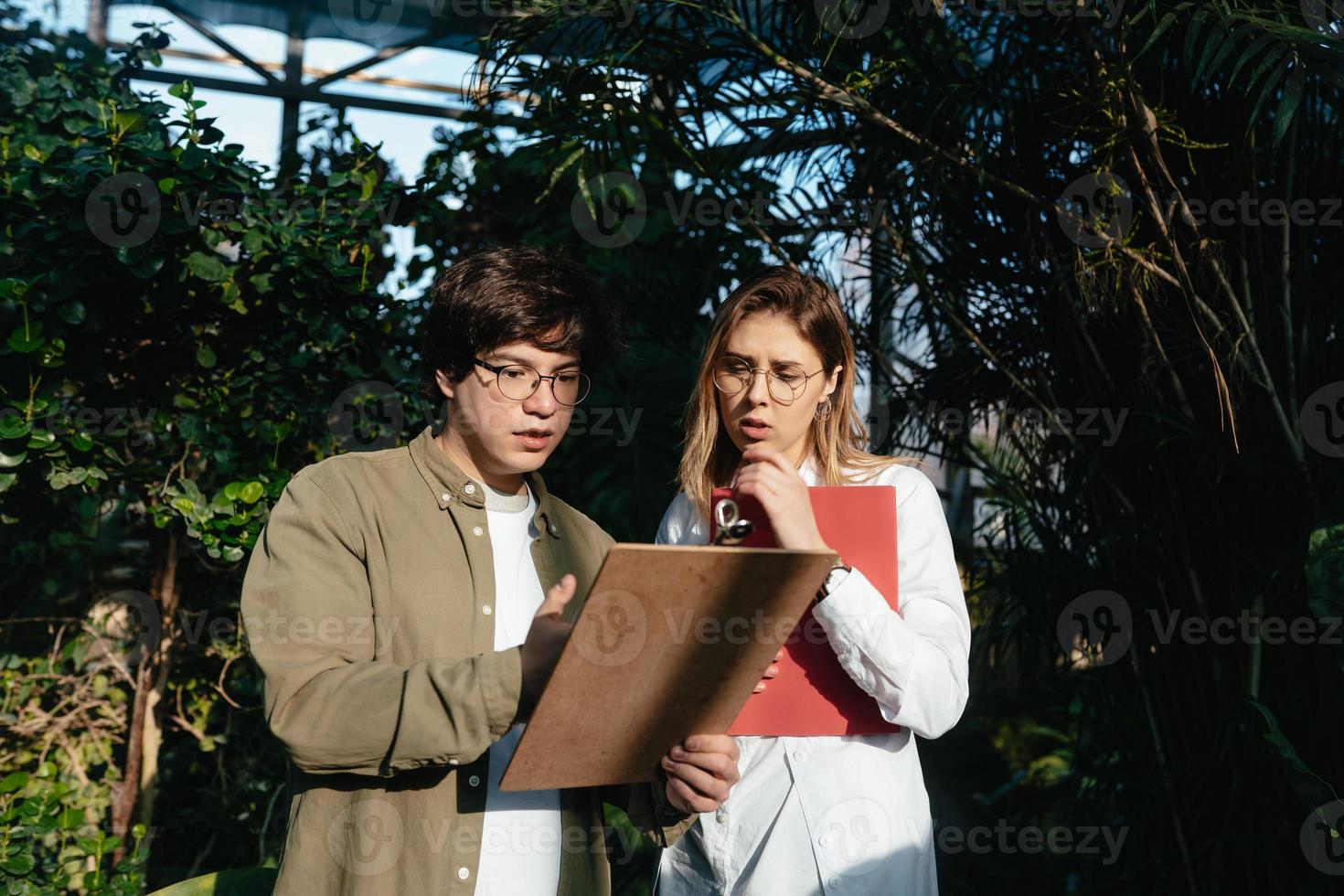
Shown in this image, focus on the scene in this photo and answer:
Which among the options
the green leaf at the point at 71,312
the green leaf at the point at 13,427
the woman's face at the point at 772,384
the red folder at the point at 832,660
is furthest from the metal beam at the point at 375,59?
the red folder at the point at 832,660

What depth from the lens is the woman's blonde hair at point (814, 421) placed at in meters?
1.75

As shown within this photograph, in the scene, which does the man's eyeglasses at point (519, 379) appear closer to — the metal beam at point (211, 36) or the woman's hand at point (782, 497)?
the woman's hand at point (782, 497)

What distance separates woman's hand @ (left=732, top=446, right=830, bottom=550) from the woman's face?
11.1 inches

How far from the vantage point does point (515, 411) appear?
163 centimetres

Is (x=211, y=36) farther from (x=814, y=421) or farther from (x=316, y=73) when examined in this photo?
(x=814, y=421)

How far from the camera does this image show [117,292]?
2652 millimetres

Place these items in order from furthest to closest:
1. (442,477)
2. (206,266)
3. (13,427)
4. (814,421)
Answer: (206,266), (13,427), (814,421), (442,477)

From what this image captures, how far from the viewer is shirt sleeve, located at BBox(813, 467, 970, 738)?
4.74 ft

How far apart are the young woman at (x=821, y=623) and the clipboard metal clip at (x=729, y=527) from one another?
0.21 feet

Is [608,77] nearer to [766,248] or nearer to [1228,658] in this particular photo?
[766,248]

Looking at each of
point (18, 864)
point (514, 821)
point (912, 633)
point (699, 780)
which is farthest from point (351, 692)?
point (18, 864)

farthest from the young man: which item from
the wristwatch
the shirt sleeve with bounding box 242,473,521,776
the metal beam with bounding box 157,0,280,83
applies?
the metal beam with bounding box 157,0,280,83

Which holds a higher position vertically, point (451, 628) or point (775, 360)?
point (775, 360)

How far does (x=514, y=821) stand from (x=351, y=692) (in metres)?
0.38
